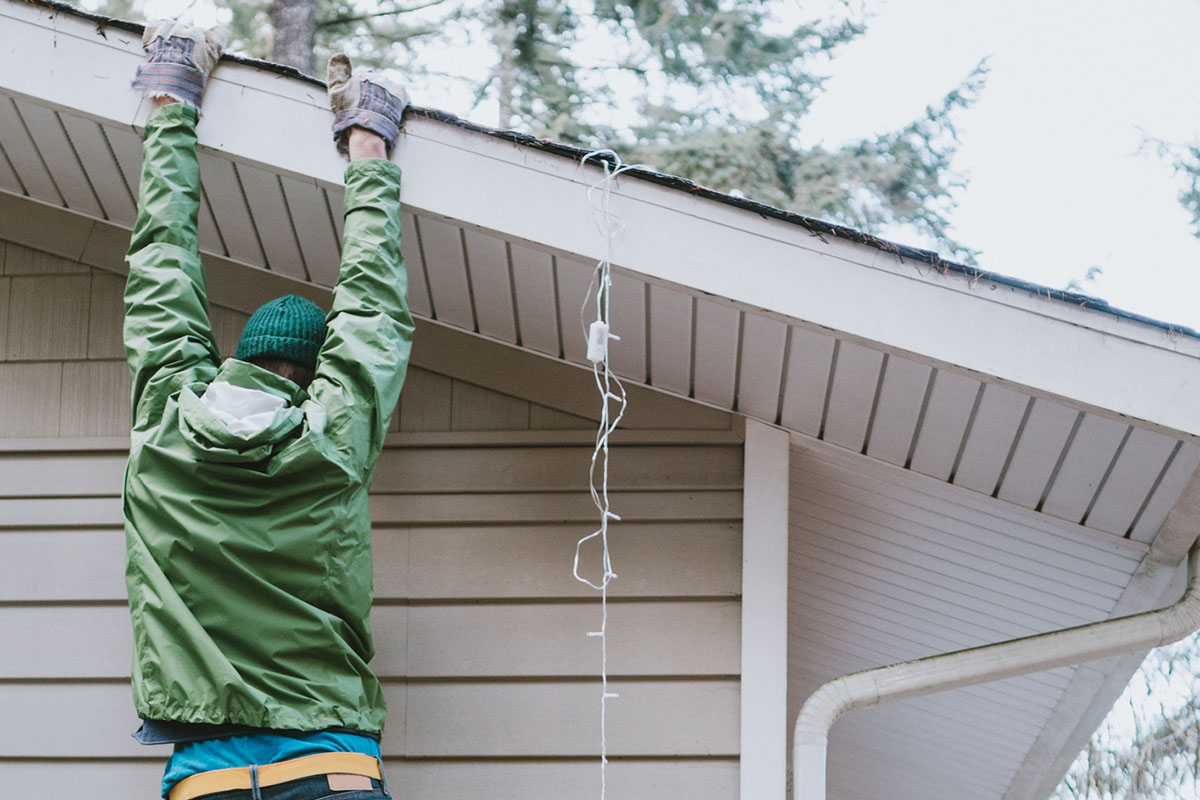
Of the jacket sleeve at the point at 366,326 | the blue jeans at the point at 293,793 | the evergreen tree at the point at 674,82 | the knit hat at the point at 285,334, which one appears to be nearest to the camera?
the blue jeans at the point at 293,793

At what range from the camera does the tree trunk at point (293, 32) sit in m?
8.34

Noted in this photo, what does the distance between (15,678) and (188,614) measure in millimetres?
1303

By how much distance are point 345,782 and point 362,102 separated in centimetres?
142

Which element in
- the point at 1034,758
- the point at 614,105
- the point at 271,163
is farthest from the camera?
the point at 614,105

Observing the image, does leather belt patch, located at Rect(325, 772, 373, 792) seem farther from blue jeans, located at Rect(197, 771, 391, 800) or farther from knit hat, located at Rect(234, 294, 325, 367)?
knit hat, located at Rect(234, 294, 325, 367)

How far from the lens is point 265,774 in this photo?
220 cm

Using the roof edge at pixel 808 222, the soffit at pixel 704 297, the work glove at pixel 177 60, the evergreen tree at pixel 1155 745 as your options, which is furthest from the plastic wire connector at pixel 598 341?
the evergreen tree at pixel 1155 745

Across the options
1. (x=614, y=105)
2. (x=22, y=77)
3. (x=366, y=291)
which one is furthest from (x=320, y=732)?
(x=614, y=105)

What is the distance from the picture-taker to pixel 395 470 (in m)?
3.37

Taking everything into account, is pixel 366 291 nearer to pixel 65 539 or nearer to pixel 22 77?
pixel 22 77

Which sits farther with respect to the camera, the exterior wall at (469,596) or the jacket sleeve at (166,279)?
the exterior wall at (469,596)

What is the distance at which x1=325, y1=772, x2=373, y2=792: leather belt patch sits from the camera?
223cm

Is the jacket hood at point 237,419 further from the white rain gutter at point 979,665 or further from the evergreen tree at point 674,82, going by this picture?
the evergreen tree at point 674,82

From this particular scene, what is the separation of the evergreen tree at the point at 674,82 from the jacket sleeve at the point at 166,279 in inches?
347
